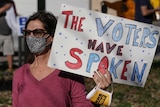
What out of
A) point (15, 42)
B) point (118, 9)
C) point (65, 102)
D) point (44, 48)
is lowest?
point (15, 42)

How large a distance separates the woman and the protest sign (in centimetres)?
9

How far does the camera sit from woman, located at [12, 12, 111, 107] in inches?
153

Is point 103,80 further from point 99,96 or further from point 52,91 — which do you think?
point 52,91

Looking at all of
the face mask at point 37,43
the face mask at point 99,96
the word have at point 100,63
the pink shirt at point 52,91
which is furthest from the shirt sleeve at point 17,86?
the face mask at point 99,96

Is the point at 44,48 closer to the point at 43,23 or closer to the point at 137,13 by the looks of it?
the point at 43,23

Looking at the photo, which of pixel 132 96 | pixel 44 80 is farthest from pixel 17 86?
pixel 132 96

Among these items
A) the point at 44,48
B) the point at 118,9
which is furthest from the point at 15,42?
the point at 44,48

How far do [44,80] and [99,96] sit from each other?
1.23 ft

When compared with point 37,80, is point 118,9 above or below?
below

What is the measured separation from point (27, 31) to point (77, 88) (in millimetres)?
498

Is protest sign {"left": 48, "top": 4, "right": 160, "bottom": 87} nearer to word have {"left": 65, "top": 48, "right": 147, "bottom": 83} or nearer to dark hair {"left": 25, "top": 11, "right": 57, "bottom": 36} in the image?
word have {"left": 65, "top": 48, "right": 147, "bottom": 83}

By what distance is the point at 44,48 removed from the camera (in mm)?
4086

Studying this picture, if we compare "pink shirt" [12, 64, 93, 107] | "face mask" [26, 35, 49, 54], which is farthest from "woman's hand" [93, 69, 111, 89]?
"face mask" [26, 35, 49, 54]

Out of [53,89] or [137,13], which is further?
[137,13]
